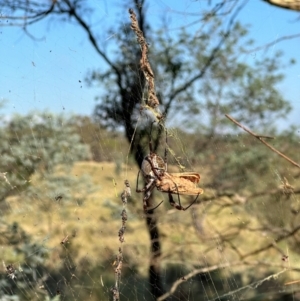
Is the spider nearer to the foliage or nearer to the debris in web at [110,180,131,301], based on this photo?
the debris in web at [110,180,131,301]

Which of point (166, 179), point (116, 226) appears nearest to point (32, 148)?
point (116, 226)

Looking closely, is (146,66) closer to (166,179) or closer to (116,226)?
(166,179)

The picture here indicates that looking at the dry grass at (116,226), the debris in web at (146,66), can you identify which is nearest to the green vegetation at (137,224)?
the dry grass at (116,226)

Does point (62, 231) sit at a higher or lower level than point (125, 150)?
lower

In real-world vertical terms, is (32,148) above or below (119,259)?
above

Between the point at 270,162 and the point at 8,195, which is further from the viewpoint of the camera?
the point at 270,162

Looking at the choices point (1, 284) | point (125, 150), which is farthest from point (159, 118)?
point (1, 284)

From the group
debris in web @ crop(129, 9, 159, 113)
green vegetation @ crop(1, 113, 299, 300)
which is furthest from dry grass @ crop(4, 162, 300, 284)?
debris in web @ crop(129, 9, 159, 113)

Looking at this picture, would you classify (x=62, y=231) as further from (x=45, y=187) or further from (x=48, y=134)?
(x=48, y=134)

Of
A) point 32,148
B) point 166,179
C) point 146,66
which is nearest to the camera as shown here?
point 166,179

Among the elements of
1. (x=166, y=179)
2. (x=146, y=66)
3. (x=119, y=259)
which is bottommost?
(x=119, y=259)

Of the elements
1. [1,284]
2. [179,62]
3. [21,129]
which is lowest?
[1,284]
